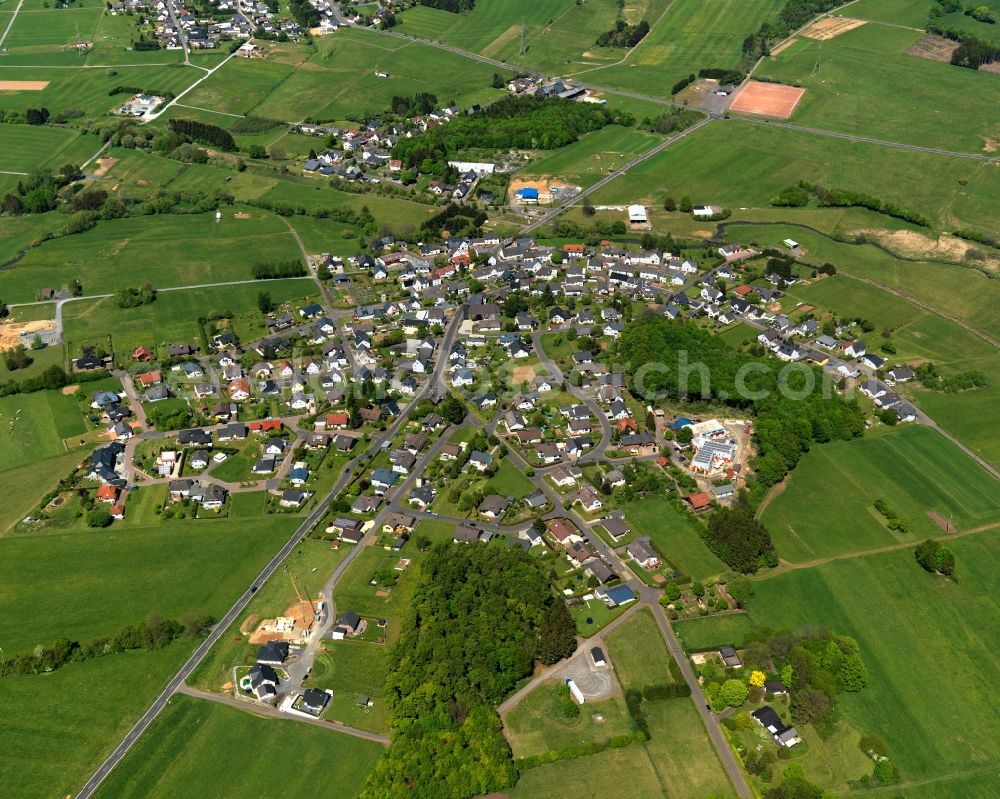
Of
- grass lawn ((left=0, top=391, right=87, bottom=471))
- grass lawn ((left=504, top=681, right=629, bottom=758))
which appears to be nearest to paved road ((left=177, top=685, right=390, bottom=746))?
grass lawn ((left=504, top=681, right=629, bottom=758))

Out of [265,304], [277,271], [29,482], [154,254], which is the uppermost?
[277,271]

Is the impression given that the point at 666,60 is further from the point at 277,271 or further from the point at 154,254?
the point at 154,254

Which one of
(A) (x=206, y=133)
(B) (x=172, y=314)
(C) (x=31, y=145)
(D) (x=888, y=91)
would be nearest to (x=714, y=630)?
(B) (x=172, y=314)

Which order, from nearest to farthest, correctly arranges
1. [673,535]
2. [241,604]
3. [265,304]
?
[241,604] → [673,535] → [265,304]

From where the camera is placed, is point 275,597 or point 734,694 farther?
point 275,597

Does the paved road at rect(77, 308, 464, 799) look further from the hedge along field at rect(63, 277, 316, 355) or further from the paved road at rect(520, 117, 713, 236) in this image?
the paved road at rect(520, 117, 713, 236)

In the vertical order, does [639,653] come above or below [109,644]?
above
